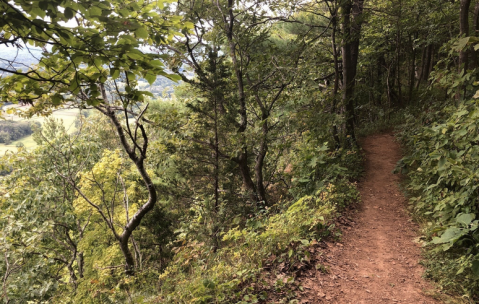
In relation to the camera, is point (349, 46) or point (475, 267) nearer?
point (475, 267)

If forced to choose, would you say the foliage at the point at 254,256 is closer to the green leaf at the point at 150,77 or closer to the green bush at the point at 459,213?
the green bush at the point at 459,213

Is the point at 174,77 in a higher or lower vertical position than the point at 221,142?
higher

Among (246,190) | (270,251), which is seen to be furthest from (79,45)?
(246,190)

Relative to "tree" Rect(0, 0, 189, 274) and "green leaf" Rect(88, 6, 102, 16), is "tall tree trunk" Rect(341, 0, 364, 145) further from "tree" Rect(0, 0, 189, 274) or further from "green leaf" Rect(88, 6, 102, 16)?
"green leaf" Rect(88, 6, 102, 16)

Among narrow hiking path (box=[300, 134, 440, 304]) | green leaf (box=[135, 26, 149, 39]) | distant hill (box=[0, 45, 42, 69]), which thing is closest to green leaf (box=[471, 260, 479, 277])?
narrow hiking path (box=[300, 134, 440, 304])

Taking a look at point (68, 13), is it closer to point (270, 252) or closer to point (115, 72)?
point (115, 72)

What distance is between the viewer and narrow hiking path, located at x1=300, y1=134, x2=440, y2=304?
10.3 feet

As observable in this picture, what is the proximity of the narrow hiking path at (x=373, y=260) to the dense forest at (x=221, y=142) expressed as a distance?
26 cm

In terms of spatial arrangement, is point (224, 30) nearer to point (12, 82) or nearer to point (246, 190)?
point (246, 190)

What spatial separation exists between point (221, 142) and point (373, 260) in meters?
5.28

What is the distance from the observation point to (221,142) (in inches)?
314

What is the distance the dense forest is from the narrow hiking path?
0.84 ft

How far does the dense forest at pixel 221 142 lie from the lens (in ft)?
6.32

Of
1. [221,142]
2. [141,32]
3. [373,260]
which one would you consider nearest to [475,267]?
[373,260]
